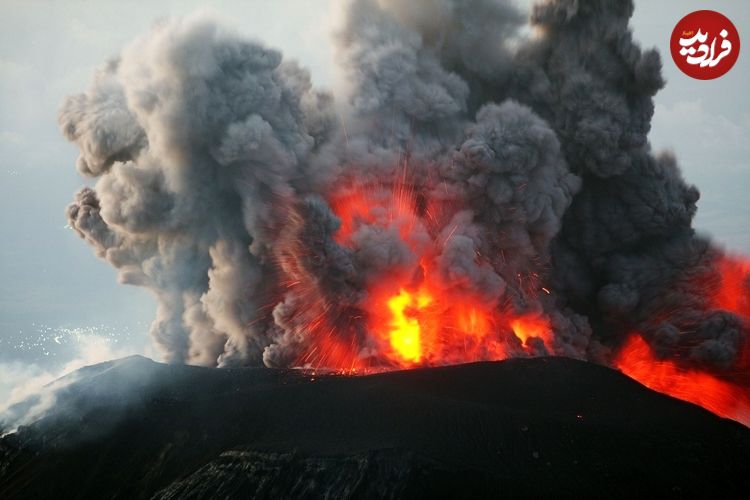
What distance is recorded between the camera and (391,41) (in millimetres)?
22844

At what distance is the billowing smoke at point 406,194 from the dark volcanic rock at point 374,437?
289cm

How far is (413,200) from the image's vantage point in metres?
22.9

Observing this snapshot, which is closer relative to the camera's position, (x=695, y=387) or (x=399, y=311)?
(x=399, y=311)

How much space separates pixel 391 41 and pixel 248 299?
957cm

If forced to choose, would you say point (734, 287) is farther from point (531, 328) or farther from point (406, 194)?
point (406, 194)

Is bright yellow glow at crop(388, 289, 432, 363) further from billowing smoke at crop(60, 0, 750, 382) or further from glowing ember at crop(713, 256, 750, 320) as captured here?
glowing ember at crop(713, 256, 750, 320)

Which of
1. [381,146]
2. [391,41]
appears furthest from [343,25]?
[381,146]

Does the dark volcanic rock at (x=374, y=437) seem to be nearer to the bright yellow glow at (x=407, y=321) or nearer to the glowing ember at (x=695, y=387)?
the bright yellow glow at (x=407, y=321)

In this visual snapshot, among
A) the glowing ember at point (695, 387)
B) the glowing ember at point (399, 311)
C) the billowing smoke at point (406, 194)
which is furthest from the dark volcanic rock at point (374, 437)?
the glowing ember at point (695, 387)

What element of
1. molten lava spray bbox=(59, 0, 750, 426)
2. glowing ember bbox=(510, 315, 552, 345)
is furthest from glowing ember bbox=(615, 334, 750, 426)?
glowing ember bbox=(510, 315, 552, 345)

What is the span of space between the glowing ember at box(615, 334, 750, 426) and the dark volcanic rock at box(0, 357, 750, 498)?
4.68 meters

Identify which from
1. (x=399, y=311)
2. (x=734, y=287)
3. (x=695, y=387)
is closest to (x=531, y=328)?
(x=399, y=311)

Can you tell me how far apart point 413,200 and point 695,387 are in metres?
10.8

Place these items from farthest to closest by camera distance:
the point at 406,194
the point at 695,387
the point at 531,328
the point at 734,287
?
the point at 734,287 < the point at 406,194 < the point at 531,328 < the point at 695,387
